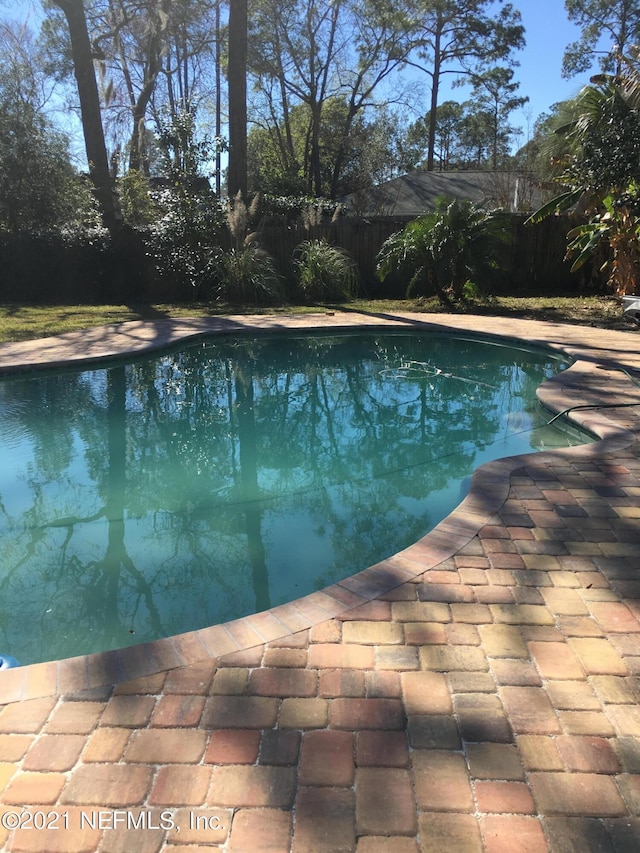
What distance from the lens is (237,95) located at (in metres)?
13.0

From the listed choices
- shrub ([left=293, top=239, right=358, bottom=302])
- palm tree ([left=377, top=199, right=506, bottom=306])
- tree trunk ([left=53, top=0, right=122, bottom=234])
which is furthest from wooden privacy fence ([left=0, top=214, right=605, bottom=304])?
palm tree ([left=377, top=199, right=506, bottom=306])

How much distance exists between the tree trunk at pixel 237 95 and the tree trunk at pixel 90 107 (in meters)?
3.05

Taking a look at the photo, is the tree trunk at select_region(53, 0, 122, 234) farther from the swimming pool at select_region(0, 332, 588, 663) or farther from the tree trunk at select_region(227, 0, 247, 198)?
the swimming pool at select_region(0, 332, 588, 663)

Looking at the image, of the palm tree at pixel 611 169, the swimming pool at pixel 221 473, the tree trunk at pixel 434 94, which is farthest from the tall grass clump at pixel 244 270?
the tree trunk at pixel 434 94

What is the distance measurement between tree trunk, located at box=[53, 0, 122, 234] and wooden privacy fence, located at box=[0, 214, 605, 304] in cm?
141

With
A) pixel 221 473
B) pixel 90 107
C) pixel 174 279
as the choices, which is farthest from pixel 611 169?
pixel 90 107

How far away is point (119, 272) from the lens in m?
12.8

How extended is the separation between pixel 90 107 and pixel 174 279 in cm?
536

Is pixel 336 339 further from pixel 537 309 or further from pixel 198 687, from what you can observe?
pixel 198 687

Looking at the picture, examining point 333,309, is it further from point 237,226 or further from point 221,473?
point 221,473

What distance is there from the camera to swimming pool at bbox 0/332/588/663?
9.51 ft

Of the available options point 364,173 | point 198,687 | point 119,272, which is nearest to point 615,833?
point 198,687

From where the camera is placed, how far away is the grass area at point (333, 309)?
976 cm

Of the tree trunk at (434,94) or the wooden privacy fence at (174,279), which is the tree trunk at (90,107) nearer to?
the wooden privacy fence at (174,279)
